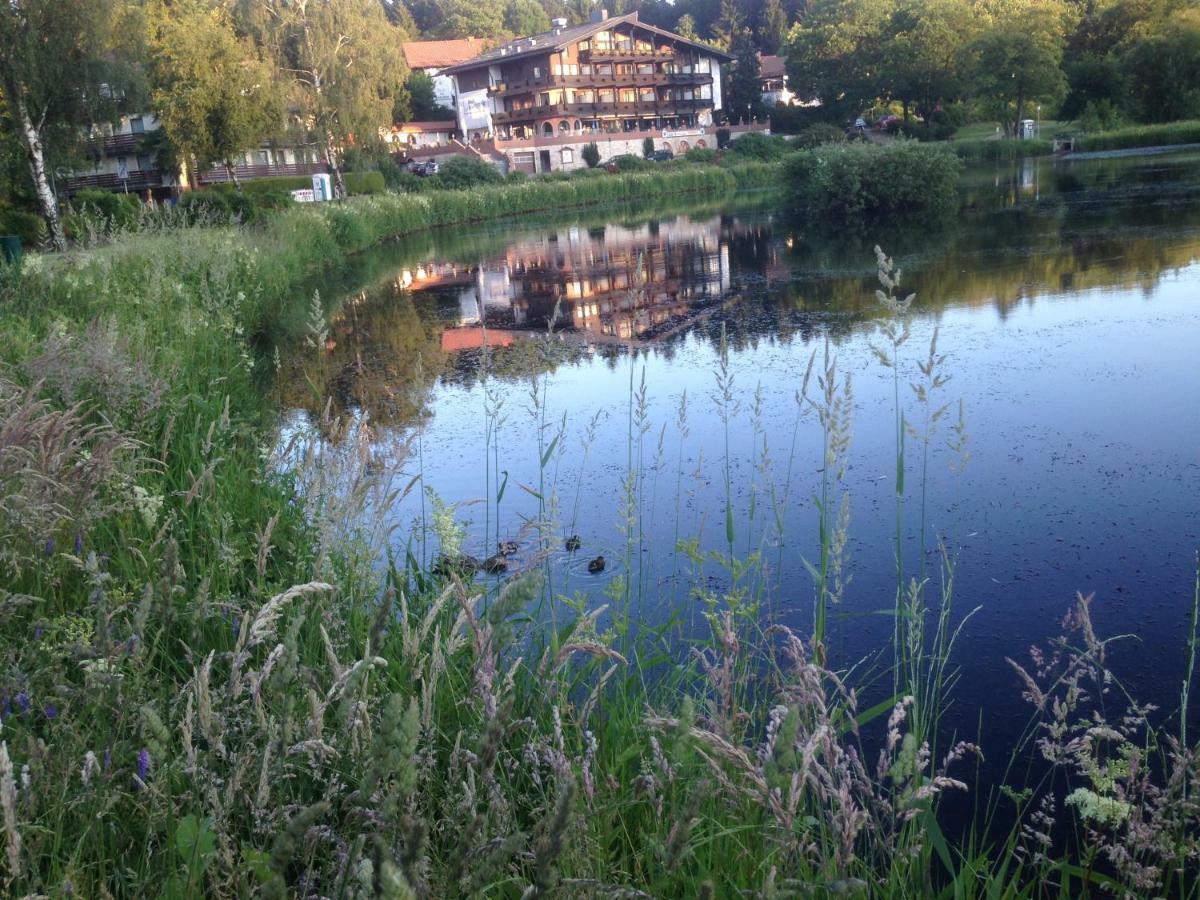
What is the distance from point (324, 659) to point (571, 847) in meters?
1.65

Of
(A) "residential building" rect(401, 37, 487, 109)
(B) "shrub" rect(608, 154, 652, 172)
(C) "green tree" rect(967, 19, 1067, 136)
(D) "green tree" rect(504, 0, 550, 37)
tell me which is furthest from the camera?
(D) "green tree" rect(504, 0, 550, 37)

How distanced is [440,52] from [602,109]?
2449cm

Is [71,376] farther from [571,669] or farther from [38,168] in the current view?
[38,168]

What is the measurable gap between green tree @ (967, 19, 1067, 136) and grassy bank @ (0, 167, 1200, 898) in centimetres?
5414

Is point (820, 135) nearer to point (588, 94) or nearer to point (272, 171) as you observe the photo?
point (588, 94)

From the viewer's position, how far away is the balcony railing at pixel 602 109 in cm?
6291

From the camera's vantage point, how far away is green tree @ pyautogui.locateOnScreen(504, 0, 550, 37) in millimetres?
94188

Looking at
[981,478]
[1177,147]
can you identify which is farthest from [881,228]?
[1177,147]

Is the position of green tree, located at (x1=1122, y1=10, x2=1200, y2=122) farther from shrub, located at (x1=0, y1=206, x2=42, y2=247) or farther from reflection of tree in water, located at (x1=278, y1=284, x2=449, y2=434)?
shrub, located at (x1=0, y1=206, x2=42, y2=247)

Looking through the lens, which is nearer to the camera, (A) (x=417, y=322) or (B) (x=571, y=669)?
(B) (x=571, y=669)

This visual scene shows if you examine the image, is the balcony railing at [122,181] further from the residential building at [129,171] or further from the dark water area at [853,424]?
the dark water area at [853,424]

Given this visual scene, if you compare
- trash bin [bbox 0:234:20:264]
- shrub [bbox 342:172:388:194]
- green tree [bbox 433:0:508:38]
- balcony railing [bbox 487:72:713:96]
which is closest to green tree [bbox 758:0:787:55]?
green tree [bbox 433:0:508:38]

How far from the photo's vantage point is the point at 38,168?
23172 millimetres

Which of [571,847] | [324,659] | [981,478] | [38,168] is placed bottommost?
A: [981,478]
